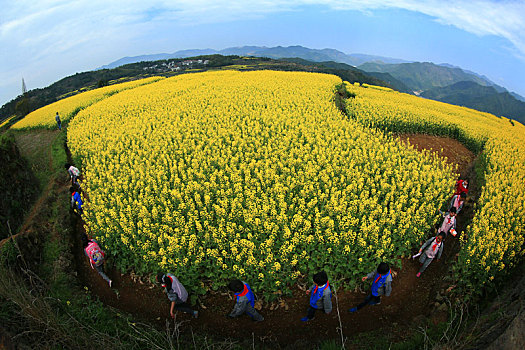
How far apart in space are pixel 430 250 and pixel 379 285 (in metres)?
2.00

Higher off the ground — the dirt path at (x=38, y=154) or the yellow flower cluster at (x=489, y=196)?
the dirt path at (x=38, y=154)

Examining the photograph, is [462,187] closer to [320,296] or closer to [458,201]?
[458,201]

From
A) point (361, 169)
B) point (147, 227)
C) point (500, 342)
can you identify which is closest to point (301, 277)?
point (500, 342)

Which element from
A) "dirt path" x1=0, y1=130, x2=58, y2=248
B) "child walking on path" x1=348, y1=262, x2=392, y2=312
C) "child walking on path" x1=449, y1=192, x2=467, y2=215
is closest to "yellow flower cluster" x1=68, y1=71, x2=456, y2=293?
"child walking on path" x1=449, y1=192, x2=467, y2=215

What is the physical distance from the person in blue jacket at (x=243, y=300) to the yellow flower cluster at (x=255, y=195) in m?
0.70

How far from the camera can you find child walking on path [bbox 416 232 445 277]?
21.5ft

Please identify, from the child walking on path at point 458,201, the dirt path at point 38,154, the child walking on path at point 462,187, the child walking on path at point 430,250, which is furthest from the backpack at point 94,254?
the child walking on path at point 462,187

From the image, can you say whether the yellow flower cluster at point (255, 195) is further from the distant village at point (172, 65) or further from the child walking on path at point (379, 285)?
the distant village at point (172, 65)

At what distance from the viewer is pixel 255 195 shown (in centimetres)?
855

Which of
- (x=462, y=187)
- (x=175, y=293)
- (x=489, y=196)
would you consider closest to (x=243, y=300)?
(x=175, y=293)

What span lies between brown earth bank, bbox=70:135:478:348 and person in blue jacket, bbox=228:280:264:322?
421 millimetres

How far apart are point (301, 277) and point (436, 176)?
6.51m

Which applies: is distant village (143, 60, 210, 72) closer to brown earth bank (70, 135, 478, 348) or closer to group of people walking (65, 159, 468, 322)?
brown earth bank (70, 135, 478, 348)

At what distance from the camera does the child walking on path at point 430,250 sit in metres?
6.56
